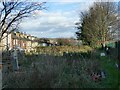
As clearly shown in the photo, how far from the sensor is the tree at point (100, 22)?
47.0m

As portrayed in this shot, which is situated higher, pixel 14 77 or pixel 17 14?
pixel 17 14

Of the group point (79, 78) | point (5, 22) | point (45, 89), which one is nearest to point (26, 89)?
point (45, 89)

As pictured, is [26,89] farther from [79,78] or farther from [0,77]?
[79,78]

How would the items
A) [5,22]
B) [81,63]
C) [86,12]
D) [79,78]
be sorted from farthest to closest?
[86,12] → [5,22] → [81,63] → [79,78]

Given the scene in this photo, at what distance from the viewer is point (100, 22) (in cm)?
4703

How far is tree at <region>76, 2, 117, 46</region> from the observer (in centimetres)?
4697

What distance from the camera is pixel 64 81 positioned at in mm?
9266

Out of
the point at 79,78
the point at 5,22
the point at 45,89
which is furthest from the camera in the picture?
the point at 5,22

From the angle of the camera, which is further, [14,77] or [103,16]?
[103,16]

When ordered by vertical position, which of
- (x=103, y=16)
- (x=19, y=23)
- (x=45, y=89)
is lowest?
(x=45, y=89)

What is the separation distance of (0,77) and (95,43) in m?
40.5

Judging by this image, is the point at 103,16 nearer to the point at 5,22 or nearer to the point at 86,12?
the point at 86,12

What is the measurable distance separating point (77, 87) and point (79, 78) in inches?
20.6

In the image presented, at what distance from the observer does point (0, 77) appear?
9.69 meters
